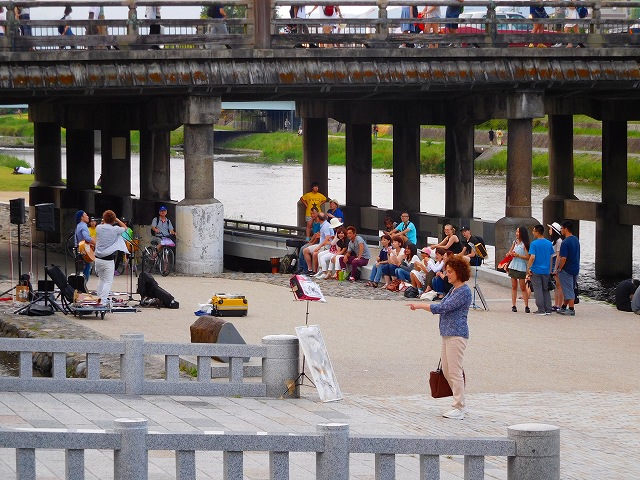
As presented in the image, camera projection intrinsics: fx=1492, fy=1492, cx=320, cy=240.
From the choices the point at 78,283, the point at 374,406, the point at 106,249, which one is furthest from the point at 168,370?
the point at 78,283

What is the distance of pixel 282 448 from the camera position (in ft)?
30.8

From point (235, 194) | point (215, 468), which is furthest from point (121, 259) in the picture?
point (235, 194)

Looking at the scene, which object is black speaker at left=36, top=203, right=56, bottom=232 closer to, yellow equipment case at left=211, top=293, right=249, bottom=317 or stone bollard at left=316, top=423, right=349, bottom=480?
yellow equipment case at left=211, top=293, right=249, bottom=317

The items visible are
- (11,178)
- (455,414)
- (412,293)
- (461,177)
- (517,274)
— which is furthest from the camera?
(11,178)

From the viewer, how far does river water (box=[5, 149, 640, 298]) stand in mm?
48812

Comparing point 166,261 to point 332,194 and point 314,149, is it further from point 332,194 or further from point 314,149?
point 332,194

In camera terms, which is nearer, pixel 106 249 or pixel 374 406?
pixel 374 406

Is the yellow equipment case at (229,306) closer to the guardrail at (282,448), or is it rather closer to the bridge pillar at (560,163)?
the guardrail at (282,448)

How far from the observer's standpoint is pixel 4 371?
Result: 18.2 metres

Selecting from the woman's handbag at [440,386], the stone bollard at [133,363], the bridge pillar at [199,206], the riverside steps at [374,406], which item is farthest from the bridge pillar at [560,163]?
the stone bollard at [133,363]

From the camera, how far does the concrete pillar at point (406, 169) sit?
3866cm

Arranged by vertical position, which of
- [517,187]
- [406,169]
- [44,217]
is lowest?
[44,217]

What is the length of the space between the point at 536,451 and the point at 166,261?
61.9ft

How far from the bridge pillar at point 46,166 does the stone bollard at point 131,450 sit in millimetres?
31667
